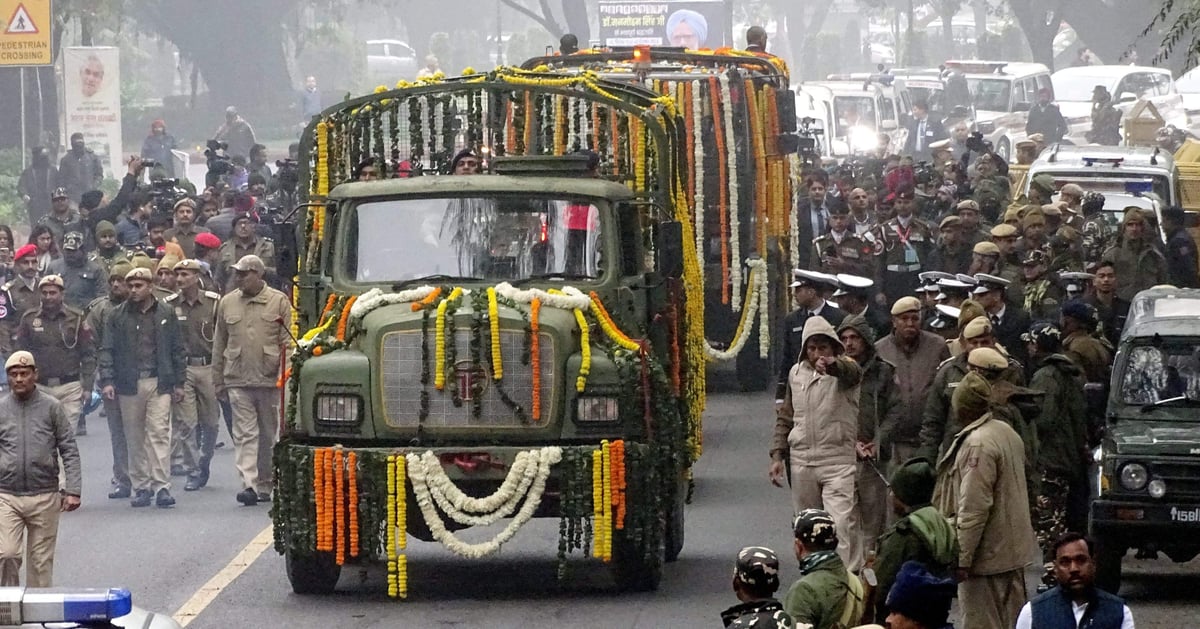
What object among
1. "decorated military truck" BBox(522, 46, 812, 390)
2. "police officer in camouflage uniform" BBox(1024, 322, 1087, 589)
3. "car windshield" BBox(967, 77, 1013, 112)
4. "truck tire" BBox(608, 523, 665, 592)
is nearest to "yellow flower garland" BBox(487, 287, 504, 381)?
"truck tire" BBox(608, 523, 665, 592)

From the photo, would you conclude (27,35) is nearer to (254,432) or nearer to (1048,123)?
(254,432)

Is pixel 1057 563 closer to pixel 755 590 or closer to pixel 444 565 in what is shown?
pixel 755 590

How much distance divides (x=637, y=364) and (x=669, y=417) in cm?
38

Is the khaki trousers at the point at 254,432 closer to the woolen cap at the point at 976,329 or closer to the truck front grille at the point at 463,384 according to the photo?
A: the truck front grille at the point at 463,384

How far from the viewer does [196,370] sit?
17609mm

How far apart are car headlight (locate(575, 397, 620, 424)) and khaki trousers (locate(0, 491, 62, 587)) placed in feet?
9.46

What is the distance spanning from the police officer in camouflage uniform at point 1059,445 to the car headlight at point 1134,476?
0.51 metres

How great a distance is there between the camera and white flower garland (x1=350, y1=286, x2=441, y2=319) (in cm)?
1255

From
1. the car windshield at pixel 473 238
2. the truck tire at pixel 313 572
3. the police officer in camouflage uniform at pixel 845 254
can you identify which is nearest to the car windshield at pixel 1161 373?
the car windshield at pixel 473 238

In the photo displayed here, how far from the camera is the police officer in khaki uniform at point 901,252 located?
65.3 ft

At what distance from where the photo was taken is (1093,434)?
1339cm

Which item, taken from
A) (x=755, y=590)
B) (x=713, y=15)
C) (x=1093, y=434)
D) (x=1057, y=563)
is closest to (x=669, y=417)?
(x=1093, y=434)

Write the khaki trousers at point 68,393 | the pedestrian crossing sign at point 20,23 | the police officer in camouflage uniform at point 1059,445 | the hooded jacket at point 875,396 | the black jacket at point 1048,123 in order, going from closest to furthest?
1. the hooded jacket at point 875,396
2. the police officer in camouflage uniform at point 1059,445
3. the khaki trousers at point 68,393
4. the pedestrian crossing sign at point 20,23
5. the black jacket at point 1048,123

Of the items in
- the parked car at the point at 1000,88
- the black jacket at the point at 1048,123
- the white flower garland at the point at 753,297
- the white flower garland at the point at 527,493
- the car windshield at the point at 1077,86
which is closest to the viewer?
the white flower garland at the point at 527,493
